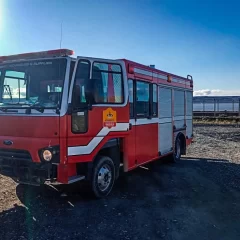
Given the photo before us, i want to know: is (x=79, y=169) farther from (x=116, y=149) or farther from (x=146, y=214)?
(x=146, y=214)

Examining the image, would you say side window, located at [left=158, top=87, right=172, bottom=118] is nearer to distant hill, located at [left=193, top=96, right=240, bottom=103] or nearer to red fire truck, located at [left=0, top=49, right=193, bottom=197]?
red fire truck, located at [left=0, top=49, right=193, bottom=197]

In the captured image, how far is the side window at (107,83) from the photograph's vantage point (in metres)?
5.65

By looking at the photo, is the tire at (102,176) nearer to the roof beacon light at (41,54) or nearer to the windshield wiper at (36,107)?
the windshield wiper at (36,107)

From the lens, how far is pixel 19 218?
4906 millimetres

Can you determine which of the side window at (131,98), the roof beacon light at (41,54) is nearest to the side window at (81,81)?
the roof beacon light at (41,54)

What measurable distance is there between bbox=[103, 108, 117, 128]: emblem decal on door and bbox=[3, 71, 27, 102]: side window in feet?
5.01

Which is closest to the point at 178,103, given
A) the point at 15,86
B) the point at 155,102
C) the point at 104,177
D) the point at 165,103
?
the point at 165,103

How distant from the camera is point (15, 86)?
19.3 ft

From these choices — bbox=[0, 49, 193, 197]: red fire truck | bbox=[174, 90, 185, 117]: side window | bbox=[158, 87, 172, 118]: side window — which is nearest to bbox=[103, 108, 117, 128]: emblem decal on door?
bbox=[0, 49, 193, 197]: red fire truck

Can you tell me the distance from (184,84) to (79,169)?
5.92 metres

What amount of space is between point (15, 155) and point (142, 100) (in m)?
3.29

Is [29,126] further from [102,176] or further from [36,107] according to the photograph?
[102,176]

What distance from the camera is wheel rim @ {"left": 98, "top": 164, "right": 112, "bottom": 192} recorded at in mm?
6015

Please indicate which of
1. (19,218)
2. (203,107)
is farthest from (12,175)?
(203,107)
